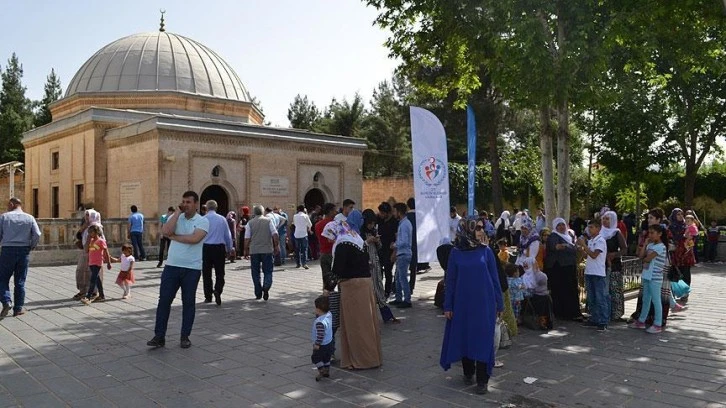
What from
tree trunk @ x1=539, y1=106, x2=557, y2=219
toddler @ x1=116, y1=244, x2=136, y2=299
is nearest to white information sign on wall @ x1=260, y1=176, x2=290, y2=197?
toddler @ x1=116, y1=244, x2=136, y2=299

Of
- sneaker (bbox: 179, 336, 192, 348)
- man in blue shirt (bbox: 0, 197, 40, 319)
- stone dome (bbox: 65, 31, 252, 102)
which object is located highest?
stone dome (bbox: 65, 31, 252, 102)

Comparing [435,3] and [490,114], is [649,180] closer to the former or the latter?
[490,114]

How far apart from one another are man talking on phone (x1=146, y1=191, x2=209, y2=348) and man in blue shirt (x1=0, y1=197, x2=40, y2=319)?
339 cm

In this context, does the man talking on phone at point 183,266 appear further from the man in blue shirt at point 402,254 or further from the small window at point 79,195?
the small window at point 79,195

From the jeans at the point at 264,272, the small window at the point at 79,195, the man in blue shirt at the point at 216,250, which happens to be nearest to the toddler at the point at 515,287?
the jeans at the point at 264,272

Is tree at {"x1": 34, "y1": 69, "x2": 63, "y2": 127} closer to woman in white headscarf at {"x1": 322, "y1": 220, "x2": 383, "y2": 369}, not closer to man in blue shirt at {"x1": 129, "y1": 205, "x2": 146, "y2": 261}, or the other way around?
man in blue shirt at {"x1": 129, "y1": 205, "x2": 146, "y2": 261}

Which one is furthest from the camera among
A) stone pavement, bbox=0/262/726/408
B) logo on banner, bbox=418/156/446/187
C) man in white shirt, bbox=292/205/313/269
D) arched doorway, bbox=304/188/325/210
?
arched doorway, bbox=304/188/325/210

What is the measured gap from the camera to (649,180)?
1019 inches

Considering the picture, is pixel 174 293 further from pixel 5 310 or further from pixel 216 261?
pixel 5 310

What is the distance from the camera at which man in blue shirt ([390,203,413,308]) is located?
990 centimetres

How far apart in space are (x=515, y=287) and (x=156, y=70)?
80.6 ft

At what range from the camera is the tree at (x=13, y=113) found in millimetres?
42375

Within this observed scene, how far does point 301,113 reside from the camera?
179 ft

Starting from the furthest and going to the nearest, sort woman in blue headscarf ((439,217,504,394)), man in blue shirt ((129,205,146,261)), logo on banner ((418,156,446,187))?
1. man in blue shirt ((129,205,146,261))
2. logo on banner ((418,156,446,187))
3. woman in blue headscarf ((439,217,504,394))
